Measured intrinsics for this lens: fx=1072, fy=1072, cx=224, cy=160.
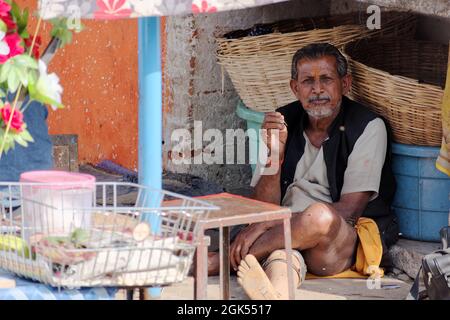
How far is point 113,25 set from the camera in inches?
250

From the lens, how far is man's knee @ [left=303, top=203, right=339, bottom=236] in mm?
4977

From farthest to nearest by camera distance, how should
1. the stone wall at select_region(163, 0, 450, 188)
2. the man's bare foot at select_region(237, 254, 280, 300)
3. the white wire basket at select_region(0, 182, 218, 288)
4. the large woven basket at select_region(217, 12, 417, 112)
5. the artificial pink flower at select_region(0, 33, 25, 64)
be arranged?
the stone wall at select_region(163, 0, 450, 188) < the large woven basket at select_region(217, 12, 417, 112) < the man's bare foot at select_region(237, 254, 280, 300) < the artificial pink flower at select_region(0, 33, 25, 64) < the white wire basket at select_region(0, 182, 218, 288)

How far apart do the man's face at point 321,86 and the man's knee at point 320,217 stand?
60 centimetres

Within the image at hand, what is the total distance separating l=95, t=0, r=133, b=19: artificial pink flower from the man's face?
6.25 feet

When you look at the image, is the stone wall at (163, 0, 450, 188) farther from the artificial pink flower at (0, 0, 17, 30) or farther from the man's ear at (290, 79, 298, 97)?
the artificial pink flower at (0, 0, 17, 30)

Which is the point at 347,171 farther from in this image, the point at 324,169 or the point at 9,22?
the point at 9,22

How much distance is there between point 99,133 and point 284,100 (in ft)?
3.90

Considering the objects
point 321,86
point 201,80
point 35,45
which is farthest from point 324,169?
point 35,45

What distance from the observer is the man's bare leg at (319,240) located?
499 cm

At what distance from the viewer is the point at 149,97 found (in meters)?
4.02

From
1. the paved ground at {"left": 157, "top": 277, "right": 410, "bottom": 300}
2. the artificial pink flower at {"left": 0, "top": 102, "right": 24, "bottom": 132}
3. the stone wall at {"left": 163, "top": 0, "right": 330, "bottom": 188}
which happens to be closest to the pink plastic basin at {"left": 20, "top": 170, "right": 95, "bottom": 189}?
the artificial pink flower at {"left": 0, "top": 102, "right": 24, "bottom": 132}

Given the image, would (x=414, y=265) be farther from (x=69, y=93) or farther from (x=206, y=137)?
(x=69, y=93)
